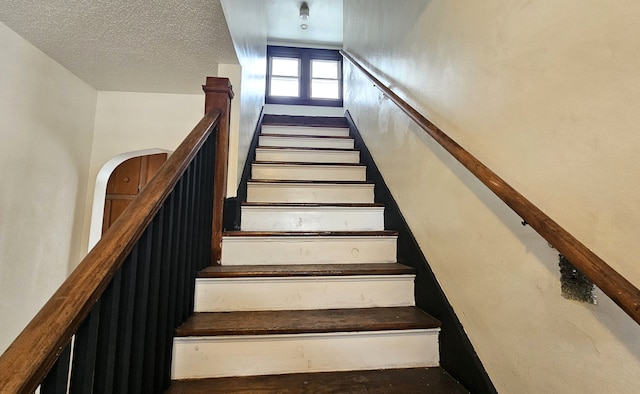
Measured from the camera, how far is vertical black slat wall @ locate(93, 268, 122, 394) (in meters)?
0.76

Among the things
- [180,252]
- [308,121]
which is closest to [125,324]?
[180,252]

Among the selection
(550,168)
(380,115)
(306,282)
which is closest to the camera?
(550,168)

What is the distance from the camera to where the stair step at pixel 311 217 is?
1905mm

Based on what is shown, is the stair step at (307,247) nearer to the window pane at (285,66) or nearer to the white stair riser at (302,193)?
the white stair riser at (302,193)

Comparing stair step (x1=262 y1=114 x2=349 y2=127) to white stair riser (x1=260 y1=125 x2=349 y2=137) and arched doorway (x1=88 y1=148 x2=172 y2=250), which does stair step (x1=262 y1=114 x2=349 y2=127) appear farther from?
arched doorway (x1=88 y1=148 x2=172 y2=250)

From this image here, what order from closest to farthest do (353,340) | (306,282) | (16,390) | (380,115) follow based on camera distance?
(16,390) → (353,340) → (306,282) → (380,115)

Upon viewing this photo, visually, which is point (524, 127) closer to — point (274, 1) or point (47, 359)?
point (47, 359)

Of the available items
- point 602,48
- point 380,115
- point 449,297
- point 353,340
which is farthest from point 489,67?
point 380,115

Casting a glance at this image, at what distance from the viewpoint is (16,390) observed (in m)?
0.45

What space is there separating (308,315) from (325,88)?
420 centimetres

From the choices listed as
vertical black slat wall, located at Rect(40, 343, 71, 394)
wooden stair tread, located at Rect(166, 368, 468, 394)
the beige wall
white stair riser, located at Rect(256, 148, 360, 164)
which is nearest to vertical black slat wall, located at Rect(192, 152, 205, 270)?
wooden stair tread, located at Rect(166, 368, 468, 394)

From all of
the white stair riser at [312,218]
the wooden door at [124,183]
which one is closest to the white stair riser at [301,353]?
the white stair riser at [312,218]

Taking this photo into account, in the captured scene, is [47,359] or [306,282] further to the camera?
[306,282]

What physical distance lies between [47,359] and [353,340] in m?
0.94
